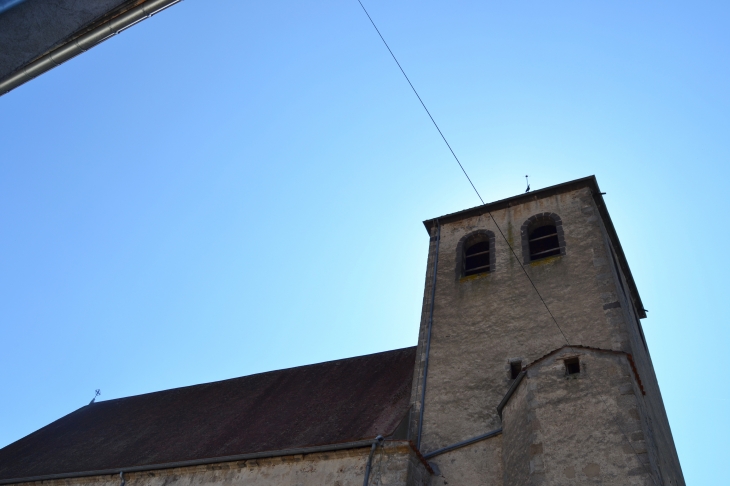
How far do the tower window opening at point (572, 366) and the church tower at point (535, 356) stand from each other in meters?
0.02

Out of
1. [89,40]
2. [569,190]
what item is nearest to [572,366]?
[569,190]

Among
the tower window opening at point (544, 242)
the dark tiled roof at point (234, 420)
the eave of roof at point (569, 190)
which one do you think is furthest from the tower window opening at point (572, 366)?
the eave of roof at point (569, 190)

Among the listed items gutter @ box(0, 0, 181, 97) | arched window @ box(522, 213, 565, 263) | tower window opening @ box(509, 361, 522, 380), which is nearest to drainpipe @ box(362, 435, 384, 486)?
tower window opening @ box(509, 361, 522, 380)

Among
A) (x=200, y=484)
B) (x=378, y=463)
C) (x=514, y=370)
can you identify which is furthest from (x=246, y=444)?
(x=514, y=370)

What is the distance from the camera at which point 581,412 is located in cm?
857

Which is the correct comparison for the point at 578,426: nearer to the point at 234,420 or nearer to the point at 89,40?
the point at 89,40

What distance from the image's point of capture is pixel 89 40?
514cm

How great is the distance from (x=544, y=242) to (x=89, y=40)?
36.5 ft

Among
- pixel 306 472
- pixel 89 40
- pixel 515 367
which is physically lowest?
pixel 306 472

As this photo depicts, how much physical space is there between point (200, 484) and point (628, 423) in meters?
7.63

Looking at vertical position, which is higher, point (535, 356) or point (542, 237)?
point (542, 237)

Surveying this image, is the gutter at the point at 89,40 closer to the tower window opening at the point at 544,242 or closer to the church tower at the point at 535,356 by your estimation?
the church tower at the point at 535,356

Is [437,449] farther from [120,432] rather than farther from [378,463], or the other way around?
[120,432]

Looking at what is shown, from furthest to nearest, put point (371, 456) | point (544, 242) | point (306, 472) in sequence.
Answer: point (544, 242) → point (306, 472) → point (371, 456)
